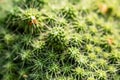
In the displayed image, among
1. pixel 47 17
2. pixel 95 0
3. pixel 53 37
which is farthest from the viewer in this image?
pixel 95 0

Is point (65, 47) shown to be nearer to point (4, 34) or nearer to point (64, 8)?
point (64, 8)

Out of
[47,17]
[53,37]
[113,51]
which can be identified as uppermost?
[47,17]

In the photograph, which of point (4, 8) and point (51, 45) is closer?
point (51, 45)

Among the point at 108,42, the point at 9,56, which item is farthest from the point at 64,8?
the point at 9,56

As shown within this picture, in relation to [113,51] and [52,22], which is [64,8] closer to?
[52,22]

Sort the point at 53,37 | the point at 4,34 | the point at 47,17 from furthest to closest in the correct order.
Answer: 1. the point at 4,34
2. the point at 47,17
3. the point at 53,37

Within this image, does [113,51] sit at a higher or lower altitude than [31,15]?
lower

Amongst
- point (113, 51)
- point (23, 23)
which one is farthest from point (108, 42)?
point (23, 23)
